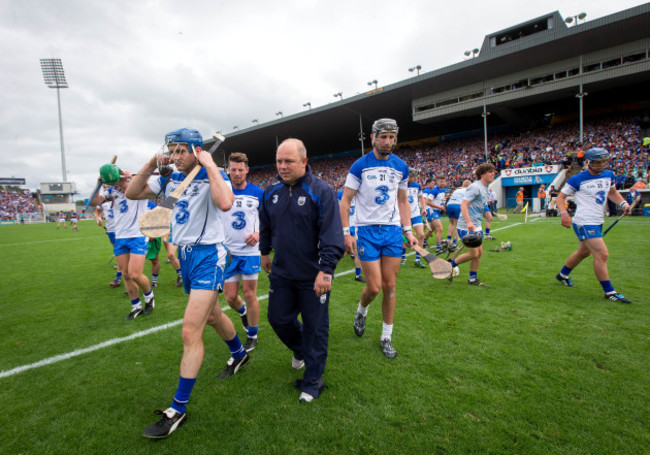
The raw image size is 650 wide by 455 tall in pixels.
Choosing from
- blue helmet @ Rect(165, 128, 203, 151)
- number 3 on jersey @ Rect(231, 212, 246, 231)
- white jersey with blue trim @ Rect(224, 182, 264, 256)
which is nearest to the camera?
blue helmet @ Rect(165, 128, 203, 151)

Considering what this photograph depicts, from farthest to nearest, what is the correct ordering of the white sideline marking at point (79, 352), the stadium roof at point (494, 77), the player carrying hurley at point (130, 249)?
the stadium roof at point (494, 77), the player carrying hurley at point (130, 249), the white sideline marking at point (79, 352)

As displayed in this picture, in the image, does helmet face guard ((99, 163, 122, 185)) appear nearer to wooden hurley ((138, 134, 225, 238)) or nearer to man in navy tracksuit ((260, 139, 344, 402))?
wooden hurley ((138, 134, 225, 238))

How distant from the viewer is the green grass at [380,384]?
2.25m

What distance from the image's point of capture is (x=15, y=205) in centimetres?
5941

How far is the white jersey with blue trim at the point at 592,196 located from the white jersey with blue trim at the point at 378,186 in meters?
3.67

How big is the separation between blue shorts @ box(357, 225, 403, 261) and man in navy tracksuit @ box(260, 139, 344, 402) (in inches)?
35.8

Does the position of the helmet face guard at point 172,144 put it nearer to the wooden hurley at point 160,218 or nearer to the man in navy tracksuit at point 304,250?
the wooden hurley at point 160,218

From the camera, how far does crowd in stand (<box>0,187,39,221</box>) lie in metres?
54.2

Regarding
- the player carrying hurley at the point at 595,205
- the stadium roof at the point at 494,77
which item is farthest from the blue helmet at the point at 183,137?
the stadium roof at the point at 494,77

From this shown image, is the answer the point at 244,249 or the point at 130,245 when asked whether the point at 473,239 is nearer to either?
the point at 244,249

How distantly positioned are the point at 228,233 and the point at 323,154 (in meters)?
49.4

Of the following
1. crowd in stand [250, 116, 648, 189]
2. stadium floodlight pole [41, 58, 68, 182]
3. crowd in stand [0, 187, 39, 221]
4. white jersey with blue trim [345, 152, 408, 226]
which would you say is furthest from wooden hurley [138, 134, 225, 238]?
crowd in stand [0, 187, 39, 221]

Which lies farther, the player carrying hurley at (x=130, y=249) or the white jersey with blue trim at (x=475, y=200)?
the white jersey with blue trim at (x=475, y=200)

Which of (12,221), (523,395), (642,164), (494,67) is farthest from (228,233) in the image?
(12,221)
